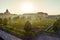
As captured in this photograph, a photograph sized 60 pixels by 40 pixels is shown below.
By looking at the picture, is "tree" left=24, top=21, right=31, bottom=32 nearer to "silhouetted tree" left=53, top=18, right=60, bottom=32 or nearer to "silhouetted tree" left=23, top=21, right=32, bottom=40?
"silhouetted tree" left=23, top=21, right=32, bottom=40

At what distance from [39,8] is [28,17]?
247mm

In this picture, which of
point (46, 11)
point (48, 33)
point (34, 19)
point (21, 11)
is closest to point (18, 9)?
point (21, 11)

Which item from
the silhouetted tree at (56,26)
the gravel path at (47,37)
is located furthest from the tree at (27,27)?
the silhouetted tree at (56,26)

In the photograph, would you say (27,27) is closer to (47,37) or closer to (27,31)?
(27,31)

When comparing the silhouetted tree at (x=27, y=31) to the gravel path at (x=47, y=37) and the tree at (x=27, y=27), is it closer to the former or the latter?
the tree at (x=27, y=27)

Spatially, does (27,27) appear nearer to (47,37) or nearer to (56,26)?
(47,37)

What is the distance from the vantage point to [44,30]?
6.68ft

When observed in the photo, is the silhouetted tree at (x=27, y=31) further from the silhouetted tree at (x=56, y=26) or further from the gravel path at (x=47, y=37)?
the silhouetted tree at (x=56, y=26)

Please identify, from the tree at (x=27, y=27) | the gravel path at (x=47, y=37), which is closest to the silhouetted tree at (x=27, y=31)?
the tree at (x=27, y=27)

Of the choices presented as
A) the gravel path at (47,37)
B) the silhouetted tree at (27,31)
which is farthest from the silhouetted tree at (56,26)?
the silhouetted tree at (27,31)

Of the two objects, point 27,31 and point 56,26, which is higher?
Answer: point 56,26

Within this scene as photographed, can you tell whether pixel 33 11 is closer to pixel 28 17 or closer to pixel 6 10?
pixel 28 17

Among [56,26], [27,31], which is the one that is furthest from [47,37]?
[27,31]

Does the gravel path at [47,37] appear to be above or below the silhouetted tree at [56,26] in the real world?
below
